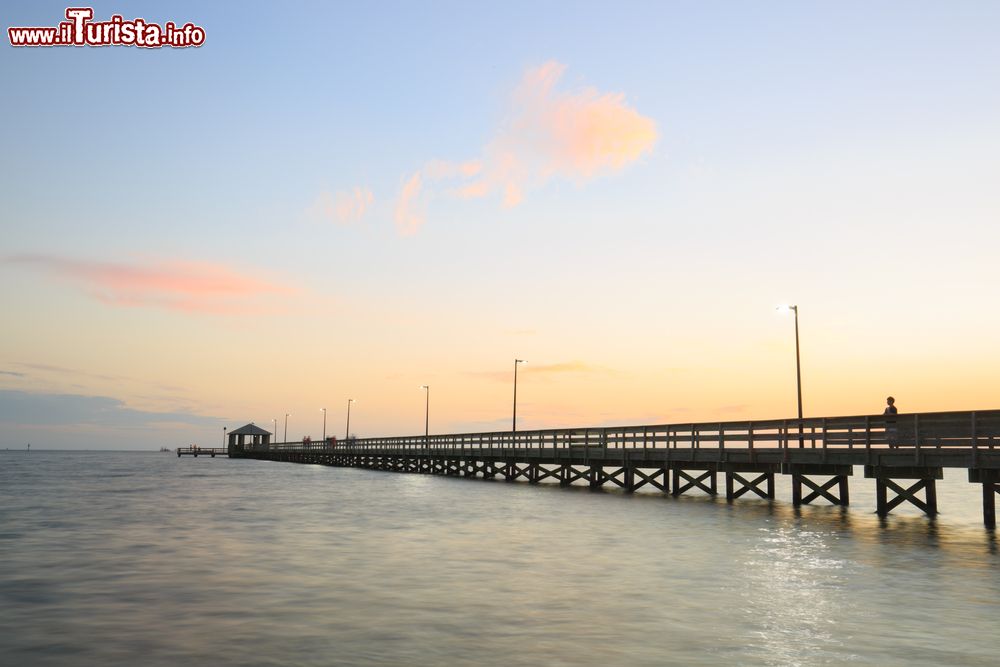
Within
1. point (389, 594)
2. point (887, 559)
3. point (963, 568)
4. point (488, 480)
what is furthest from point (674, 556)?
point (488, 480)

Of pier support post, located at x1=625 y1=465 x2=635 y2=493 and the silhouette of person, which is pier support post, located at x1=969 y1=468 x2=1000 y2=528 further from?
pier support post, located at x1=625 y1=465 x2=635 y2=493

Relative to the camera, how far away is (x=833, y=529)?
79.9 feet

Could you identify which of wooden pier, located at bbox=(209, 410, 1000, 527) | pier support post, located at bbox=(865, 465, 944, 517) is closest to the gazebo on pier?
wooden pier, located at bbox=(209, 410, 1000, 527)

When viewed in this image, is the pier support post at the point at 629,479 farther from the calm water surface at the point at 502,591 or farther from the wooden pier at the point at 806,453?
the calm water surface at the point at 502,591

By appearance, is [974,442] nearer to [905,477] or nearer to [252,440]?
[905,477]

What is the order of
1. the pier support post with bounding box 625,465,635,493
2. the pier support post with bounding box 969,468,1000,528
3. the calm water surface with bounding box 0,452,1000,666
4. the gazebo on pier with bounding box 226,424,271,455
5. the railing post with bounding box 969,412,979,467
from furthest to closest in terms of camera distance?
1. the gazebo on pier with bounding box 226,424,271,455
2. the pier support post with bounding box 625,465,635,493
3. the pier support post with bounding box 969,468,1000,528
4. the railing post with bounding box 969,412,979,467
5. the calm water surface with bounding box 0,452,1000,666

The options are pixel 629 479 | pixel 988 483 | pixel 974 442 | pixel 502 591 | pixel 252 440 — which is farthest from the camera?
pixel 252 440

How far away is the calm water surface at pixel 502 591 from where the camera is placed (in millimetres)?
10445

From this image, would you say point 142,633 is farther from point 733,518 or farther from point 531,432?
point 531,432

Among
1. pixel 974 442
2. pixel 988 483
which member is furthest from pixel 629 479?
pixel 974 442

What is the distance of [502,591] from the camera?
14.6 metres

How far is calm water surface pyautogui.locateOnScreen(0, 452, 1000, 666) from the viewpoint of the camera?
10.4 meters

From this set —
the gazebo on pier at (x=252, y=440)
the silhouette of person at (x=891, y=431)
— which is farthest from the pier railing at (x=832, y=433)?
the gazebo on pier at (x=252, y=440)

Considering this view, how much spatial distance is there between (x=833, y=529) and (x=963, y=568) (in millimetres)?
7406
